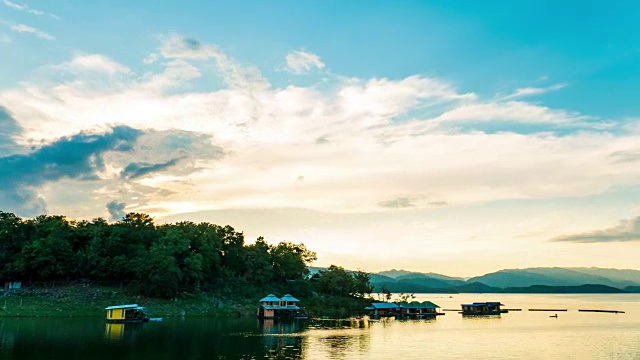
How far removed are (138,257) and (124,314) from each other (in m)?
22.4

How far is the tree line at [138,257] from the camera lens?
9056cm

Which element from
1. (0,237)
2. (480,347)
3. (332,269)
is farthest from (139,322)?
(332,269)

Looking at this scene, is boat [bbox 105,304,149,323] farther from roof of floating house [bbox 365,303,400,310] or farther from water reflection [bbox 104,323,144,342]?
roof of floating house [bbox 365,303,400,310]

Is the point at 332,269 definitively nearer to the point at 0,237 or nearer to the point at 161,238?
the point at 161,238

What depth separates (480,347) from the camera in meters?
53.8

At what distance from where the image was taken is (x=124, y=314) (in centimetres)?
7369

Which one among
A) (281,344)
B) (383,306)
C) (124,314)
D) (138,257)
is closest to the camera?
(281,344)

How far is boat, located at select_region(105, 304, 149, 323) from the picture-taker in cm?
7319

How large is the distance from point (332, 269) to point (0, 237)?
233ft

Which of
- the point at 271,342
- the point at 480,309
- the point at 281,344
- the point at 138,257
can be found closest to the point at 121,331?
the point at 271,342

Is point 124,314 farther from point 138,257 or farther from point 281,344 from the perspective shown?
point 281,344

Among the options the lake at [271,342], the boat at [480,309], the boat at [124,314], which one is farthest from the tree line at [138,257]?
the boat at [480,309]

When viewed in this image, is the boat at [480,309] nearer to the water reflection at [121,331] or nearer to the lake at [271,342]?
the lake at [271,342]

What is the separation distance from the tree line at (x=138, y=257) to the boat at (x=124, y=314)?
1381 cm
